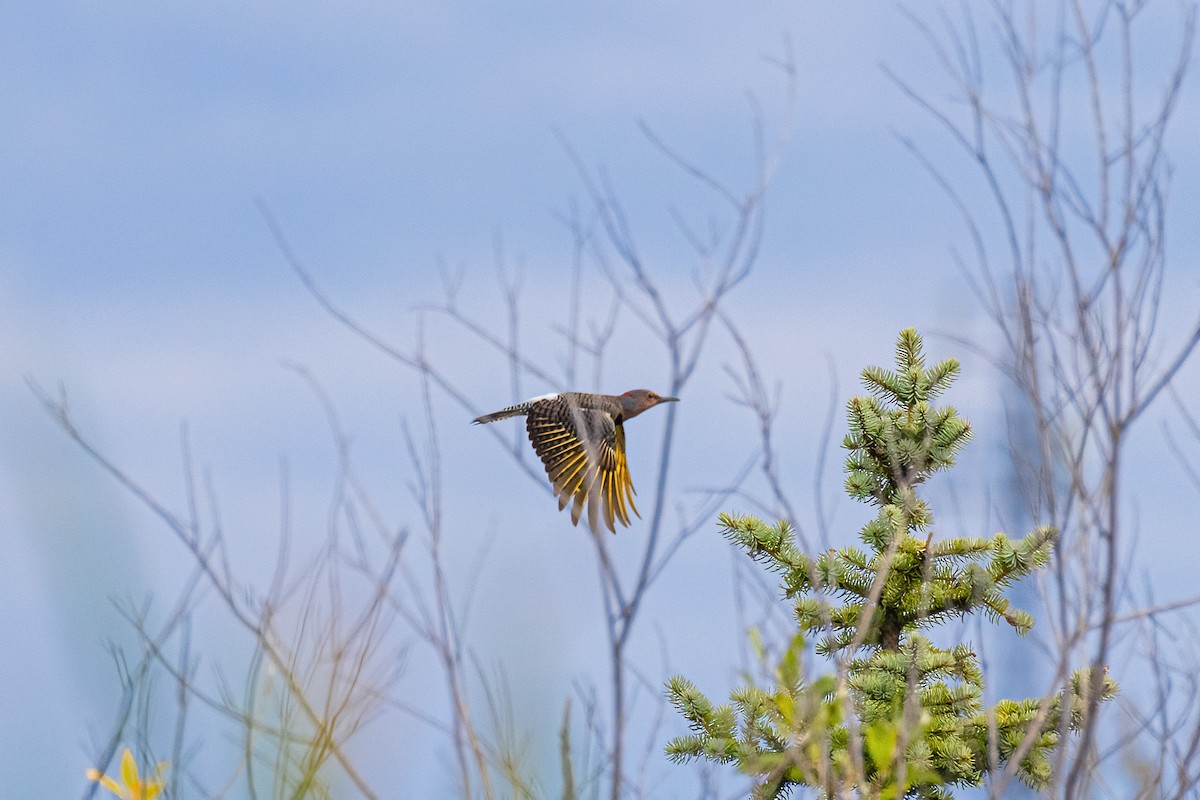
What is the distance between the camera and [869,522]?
5148 mm

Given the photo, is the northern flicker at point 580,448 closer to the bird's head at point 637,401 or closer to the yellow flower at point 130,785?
the bird's head at point 637,401

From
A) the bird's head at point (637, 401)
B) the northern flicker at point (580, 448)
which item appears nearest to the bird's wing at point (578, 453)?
the northern flicker at point (580, 448)

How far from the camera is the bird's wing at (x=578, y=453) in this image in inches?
267

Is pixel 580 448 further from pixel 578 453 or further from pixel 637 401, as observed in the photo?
pixel 637 401

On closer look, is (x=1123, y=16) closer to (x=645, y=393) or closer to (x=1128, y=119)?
(x=1128, y=119)

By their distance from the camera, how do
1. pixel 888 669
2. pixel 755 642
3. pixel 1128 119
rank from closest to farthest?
1. pixel 755 642
2. pixel 1128 119
3. pixel 888 669

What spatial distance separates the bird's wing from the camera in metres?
6.77

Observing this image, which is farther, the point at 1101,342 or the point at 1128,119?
the point at 1128,119

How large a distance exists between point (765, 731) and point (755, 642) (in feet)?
8.70

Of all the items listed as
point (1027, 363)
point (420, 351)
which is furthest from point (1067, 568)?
point (420, 351)

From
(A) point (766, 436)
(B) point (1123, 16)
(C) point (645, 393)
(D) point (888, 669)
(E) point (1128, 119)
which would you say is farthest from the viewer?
(C) point (645, 393)

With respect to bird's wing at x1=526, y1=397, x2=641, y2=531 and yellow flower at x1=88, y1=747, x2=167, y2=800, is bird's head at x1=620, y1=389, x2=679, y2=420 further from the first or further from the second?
yellow flower at x1=88, y1=747, x2=167, y2=800

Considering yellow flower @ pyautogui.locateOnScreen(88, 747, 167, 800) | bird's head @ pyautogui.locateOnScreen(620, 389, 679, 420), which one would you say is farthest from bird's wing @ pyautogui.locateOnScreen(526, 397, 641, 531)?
yellow flower @ pyautogui.locateOnScreen(88, 747, 167, 800)

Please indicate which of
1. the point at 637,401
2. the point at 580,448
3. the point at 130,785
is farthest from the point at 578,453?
the point at 130,785
